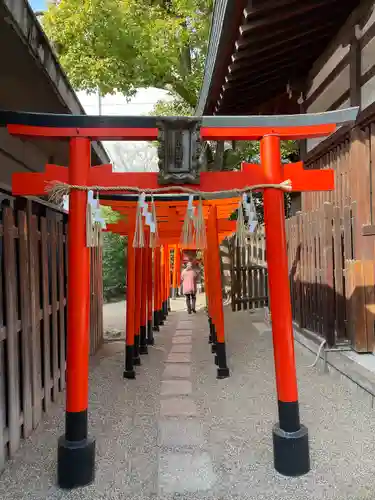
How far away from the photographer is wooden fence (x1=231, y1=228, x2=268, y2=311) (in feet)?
33.9

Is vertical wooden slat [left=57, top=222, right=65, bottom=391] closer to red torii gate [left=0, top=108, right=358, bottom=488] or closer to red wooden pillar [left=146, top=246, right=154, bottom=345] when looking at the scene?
red torii gate [left=0, top=108, right=358, bottom=488]

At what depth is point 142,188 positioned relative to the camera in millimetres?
2826

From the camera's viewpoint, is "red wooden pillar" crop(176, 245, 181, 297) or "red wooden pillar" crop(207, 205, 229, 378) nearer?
"red wooden pillar" crop(207, 205, 229, 378)

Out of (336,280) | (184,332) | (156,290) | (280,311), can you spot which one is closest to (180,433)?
(280,311)

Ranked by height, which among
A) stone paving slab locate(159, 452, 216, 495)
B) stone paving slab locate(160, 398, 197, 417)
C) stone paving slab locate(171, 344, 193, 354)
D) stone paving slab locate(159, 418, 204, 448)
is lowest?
stone paving slab locate(171, 344, 193, 354)

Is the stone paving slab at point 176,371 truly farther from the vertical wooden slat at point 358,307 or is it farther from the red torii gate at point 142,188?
the red torii gate at point 142,188

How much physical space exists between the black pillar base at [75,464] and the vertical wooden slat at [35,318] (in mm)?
1015

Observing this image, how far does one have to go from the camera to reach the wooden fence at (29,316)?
309cm

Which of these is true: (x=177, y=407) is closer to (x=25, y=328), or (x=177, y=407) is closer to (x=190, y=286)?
(x=25, y=328)

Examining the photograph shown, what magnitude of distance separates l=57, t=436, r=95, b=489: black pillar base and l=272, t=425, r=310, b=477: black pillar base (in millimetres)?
1179

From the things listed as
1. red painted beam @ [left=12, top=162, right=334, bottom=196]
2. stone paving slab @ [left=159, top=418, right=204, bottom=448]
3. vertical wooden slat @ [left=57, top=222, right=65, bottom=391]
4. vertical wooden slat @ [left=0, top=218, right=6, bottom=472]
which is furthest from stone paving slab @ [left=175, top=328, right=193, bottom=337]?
red painted beam @ [left=12, top=162, right=334, bottom=196]

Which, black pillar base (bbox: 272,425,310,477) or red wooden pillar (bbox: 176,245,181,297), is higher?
red wooden pillar (bbox: 176,245,181,297)

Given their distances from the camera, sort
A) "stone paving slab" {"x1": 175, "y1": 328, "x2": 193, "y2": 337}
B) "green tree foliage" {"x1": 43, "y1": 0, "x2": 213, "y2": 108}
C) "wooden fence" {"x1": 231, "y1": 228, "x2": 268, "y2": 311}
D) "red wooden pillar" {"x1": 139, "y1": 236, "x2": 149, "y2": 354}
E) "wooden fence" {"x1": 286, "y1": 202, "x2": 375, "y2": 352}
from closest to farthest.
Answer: "wooden fence" {"x1": 286, "y1": 202, "x2": 375, "y2": 352}
"red wooden pillar" {"x1": 139, "y1": 236, "x2": 149, "y2": 354}
"stone paving slab" {"x1": 175, "y1": 328, "x2": 193, "y2": 337}
"wooden fence" {"x1": 231, "y1": 228, "x2": 268, "y2": 311}
"green tree foliage" {"x1": 43, "y1": 0, "x2": 213, "y2": 108}

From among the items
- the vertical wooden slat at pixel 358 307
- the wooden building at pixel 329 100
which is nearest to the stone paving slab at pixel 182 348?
the wooden building at pixel 329 100
